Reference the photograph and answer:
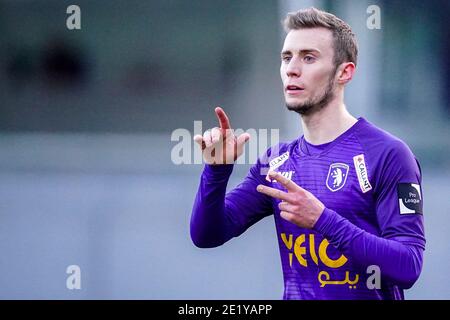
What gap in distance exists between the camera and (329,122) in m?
2.91

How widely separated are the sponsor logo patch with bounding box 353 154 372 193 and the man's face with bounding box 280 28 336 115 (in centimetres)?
25

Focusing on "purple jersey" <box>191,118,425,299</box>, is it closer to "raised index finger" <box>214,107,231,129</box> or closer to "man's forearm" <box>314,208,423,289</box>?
"man's forearm" <box>314,208,423,289</box>

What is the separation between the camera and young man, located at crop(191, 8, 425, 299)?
8.30 feet

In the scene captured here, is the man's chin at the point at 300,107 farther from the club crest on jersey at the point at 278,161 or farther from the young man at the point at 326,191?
Result: the club crest on jersey at the point at 278,161

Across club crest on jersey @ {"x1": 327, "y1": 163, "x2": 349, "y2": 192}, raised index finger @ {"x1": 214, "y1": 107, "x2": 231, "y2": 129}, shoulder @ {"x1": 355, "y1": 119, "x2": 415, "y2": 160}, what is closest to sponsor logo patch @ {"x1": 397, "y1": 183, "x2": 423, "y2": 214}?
shoulder @ {"x1": 355, "y1": 119, "x2": 415, "y2": 160}

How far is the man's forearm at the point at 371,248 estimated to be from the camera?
8.24 ft

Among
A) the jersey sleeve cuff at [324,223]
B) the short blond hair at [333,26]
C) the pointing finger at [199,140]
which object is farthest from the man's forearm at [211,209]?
the short blond hair at [333,26]

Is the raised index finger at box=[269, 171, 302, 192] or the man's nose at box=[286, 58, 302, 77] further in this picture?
the man's nose at box=[286, 58, 302, 77]

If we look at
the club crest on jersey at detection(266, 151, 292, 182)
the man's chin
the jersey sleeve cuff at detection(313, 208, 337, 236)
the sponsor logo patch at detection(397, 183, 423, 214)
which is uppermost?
the man's chin

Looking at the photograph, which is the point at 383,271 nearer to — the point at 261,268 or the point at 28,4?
the point at 261,268

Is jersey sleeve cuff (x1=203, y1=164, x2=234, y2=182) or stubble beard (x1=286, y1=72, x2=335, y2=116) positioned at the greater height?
stubble beard (x1=286, y1=72, x2=335, y2=116)

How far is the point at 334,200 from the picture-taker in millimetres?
2756
